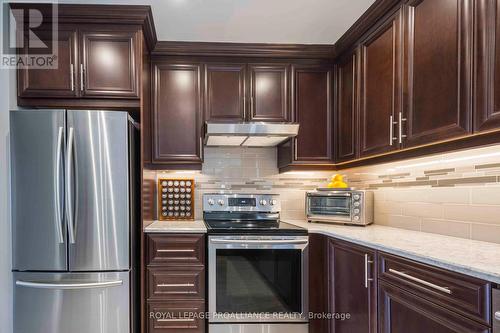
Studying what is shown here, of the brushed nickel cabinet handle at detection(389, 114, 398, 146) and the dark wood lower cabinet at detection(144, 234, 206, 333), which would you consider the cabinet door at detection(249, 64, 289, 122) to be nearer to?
the brushed nickel cabinet handle at detection(389, 114, 398, 146)

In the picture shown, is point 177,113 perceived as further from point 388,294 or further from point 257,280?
point 388,294

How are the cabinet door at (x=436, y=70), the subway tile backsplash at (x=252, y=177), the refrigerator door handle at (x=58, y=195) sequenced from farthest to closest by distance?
1. the subway tile backsplash at (x=252, y=177)
2. the refrigerator door handle at (x=58, y=195)
3. the cabinet door at (x=436, y=70)

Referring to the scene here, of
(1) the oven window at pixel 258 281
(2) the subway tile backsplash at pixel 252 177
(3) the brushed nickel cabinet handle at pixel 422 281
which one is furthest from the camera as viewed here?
(2) the subway tile backsplash at pixel 252 177

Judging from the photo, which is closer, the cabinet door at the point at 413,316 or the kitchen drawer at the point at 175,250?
the cabinet door at the point at 413,316

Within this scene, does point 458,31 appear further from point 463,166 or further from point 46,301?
point 46,301

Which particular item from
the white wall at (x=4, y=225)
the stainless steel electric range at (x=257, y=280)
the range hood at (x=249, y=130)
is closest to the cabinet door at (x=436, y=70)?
the range hood at (x=249, y=130)

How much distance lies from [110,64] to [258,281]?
1.80 metres

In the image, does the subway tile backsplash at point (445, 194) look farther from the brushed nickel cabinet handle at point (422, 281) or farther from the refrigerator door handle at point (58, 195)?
the refrigerator door handle at point (58, 195)

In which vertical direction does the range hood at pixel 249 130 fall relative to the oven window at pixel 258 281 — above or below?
above

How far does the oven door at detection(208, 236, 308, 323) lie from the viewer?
83.9 inches

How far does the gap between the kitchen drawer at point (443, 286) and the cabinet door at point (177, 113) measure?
65.5 inches

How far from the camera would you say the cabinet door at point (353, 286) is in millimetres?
1577

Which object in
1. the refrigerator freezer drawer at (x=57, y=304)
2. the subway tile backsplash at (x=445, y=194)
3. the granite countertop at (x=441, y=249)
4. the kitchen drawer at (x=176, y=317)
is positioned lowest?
A: the kitchen drawer at (x=176, y=317)

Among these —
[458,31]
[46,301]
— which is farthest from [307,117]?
[46,301]
